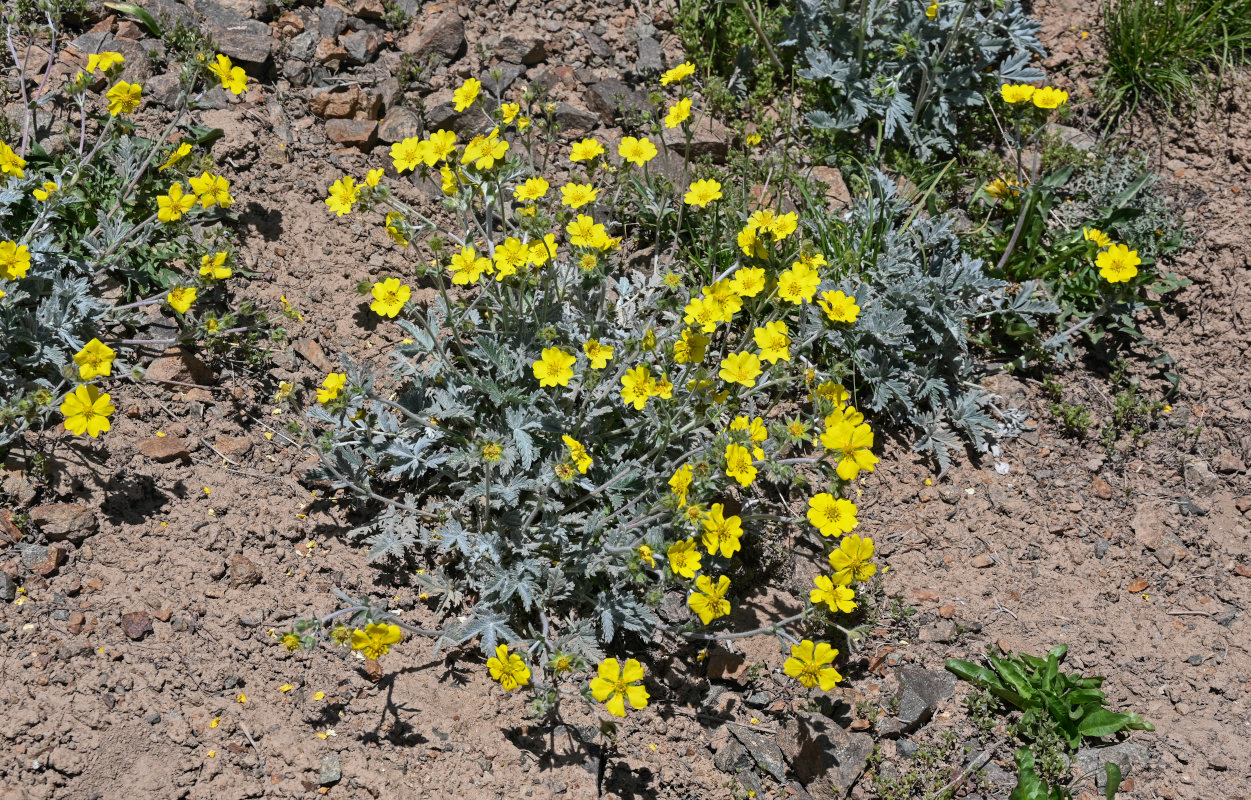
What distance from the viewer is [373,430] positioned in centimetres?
375

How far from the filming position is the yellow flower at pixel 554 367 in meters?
3.40

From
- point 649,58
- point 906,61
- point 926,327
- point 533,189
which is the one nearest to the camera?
point 533,189

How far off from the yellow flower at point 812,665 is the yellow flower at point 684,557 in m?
0.45

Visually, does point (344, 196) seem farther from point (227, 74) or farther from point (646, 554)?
point (646, 554)

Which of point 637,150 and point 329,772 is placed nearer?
point 329,772

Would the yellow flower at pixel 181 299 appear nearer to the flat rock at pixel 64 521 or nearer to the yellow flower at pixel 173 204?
the yellow flower at pixel 173 204

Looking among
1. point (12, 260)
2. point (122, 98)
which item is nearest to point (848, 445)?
point (12, 260)

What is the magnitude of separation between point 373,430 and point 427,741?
4.08 ft

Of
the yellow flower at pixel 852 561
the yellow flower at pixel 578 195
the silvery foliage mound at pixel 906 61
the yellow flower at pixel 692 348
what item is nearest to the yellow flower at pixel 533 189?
the yellow flower at pixel 578 195

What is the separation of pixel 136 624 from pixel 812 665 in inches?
91.9

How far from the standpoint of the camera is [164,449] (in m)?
3.63

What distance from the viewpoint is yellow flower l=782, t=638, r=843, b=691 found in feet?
10.3

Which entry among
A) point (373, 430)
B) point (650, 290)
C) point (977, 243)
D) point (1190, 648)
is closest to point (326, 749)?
point (373, 430)

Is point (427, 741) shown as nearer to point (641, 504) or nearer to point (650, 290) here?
point (641, 504)
